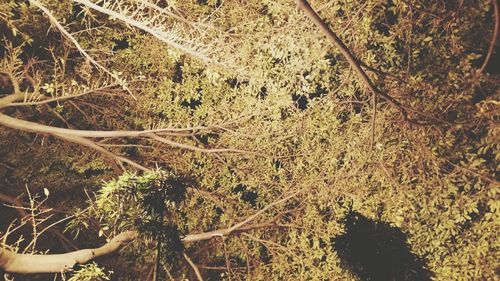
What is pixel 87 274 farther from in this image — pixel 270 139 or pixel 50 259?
pixel 270 139

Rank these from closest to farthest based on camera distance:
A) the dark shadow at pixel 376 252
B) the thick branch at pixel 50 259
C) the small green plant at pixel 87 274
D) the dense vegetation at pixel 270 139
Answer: the thick branch at pixel 50 259
the small green plant at pixel 87 274
the dense vegetation at pixel 270 139
the dark shadow at pixel 376 252

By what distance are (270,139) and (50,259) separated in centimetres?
388

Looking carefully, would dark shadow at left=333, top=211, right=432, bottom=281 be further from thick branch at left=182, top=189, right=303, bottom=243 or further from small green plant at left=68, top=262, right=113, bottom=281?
small green plant at left=68, top=262, right=113, bottom=281

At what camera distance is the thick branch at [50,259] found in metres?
2.77

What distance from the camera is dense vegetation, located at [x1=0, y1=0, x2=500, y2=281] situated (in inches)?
160

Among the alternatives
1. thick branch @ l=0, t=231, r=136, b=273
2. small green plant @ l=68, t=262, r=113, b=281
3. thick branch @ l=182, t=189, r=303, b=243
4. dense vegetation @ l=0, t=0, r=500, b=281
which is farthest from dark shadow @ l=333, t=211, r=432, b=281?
small green plant @ l=68, t=262, r=113, b=281

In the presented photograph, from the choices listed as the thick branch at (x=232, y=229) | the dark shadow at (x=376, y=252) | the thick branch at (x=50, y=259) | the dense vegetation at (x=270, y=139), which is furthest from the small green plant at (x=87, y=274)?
the dark shadow at (x=376, y=252)

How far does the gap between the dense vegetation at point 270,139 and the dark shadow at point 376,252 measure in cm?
2

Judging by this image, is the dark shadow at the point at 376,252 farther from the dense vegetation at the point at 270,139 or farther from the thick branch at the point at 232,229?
the thick branch at the point at 232,229

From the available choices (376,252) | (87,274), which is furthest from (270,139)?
(87,274)

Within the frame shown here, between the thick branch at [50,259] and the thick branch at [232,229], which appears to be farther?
the thick branch at [232,229]

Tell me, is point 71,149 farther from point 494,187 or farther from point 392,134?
point 494,187

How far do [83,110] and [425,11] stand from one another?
6.63 m

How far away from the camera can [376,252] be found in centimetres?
530
